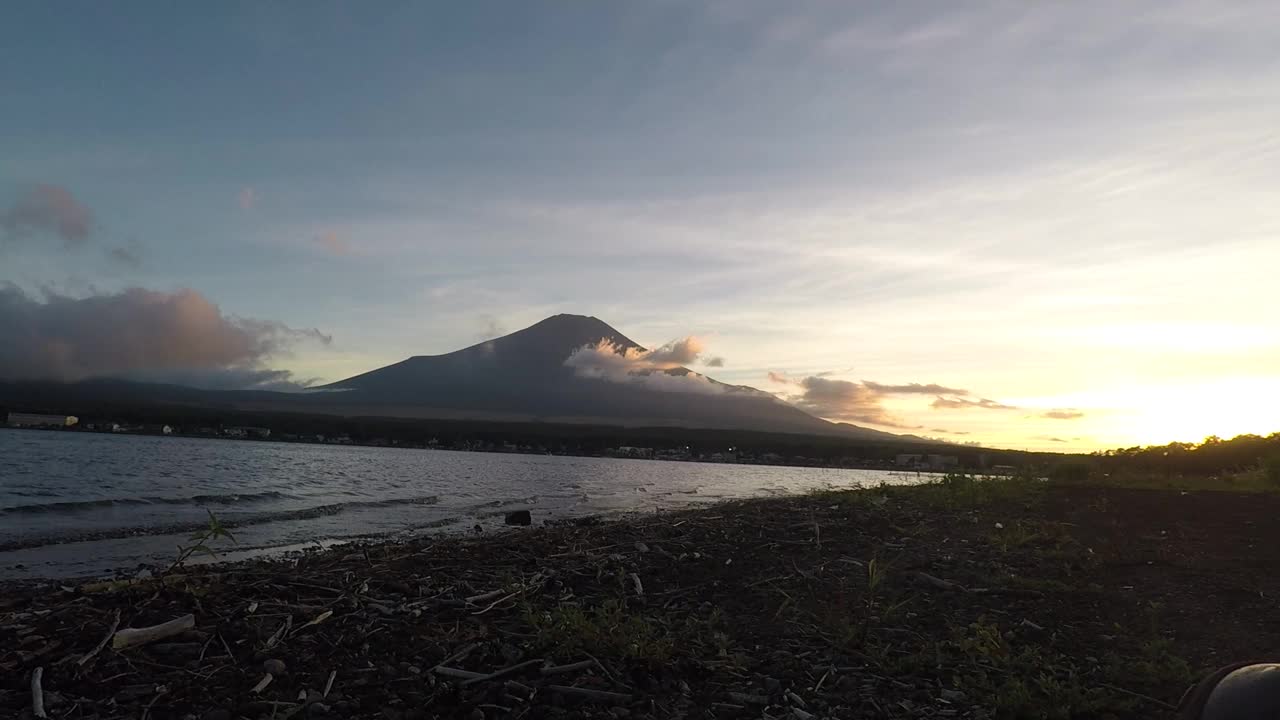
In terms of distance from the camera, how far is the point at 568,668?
693cm

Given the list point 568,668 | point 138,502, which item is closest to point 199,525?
point 138,502

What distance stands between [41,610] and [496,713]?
6.08 meters

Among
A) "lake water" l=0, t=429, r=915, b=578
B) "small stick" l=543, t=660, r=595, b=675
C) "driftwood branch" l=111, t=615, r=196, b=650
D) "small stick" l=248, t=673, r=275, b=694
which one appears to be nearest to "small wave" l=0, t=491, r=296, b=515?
"lake water" l=0, t=429, r=915, b=578

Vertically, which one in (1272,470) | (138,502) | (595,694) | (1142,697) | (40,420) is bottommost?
(138,502)

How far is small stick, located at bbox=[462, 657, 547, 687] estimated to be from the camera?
21.7 feet

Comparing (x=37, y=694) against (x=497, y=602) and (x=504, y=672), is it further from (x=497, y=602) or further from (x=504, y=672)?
(x=497, y=602)

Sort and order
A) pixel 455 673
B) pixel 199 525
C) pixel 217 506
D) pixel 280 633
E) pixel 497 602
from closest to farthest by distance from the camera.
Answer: pixel 455 673, pixel 280 633, pixel 497 602, pixel 199 525, pixel 217 506

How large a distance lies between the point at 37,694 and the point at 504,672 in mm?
3781

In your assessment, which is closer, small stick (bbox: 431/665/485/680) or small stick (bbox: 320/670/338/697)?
small stick (bbox: 320/670/338/697)

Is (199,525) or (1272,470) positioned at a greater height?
(1272,470)

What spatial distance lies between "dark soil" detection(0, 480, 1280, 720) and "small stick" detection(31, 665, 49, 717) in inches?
2.5

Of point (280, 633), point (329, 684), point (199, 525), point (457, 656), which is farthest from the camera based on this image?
point (199, 525)

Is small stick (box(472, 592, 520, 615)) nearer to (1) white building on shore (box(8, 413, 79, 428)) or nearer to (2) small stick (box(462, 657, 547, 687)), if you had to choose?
(2) small stick (box(462, 657, 547, 687))


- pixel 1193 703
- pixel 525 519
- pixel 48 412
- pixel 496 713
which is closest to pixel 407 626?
pixel 496 713
